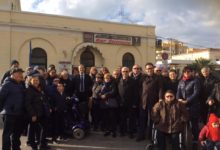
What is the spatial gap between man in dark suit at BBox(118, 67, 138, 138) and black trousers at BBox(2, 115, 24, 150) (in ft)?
9.75

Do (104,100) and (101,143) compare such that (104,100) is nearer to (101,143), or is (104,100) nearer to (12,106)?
(101,143)

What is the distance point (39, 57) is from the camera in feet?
92.8

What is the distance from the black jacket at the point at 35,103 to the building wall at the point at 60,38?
61.4 ft

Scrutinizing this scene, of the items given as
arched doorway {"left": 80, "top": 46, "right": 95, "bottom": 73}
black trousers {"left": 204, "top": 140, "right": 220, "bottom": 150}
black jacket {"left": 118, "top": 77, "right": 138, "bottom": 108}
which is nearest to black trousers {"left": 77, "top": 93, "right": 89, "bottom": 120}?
black jacket {"left": 118, "top": 77, "right": 138, "bottom": 108}

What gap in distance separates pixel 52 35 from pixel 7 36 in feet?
11.6

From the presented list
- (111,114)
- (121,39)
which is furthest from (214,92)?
(121,39)

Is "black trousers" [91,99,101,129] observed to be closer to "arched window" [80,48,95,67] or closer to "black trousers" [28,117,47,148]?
"black trousers" [28,117,47,148]

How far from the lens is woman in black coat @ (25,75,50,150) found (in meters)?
8.09

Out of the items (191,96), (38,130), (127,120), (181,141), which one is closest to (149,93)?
(191,96)

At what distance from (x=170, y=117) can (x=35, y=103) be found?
3006 mm

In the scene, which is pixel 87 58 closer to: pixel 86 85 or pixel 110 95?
pixel 86 85

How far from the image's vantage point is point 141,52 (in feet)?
107

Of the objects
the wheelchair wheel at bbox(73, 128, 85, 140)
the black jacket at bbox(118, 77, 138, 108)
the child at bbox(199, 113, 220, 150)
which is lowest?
the wheelchair wheel at bbox(73, 128, 85, 140)

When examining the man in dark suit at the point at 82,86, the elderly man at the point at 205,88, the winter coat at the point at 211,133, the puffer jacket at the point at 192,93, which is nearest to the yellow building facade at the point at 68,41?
the man in dark suit at the point at 82,86
